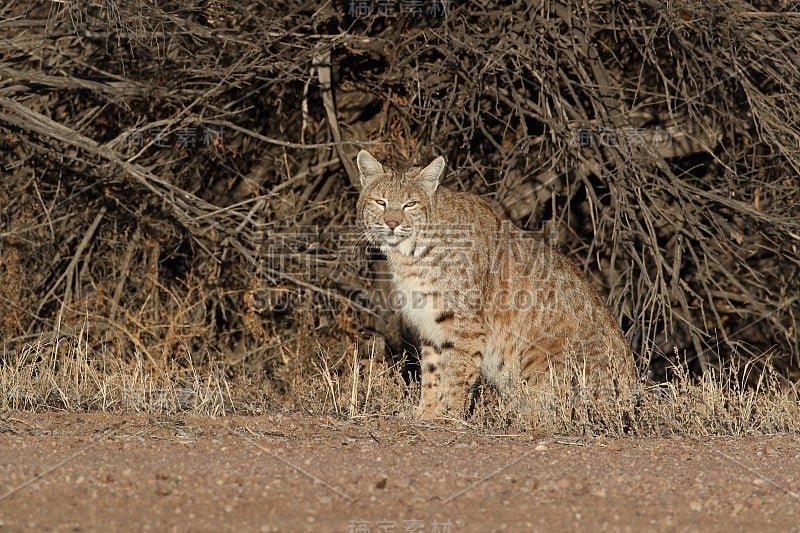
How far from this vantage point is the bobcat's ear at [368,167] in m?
7.66

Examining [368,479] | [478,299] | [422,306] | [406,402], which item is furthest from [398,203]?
[368,479]

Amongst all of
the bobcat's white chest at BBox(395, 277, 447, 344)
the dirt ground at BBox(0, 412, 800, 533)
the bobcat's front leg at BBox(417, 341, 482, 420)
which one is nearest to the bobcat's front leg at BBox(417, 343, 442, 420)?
the bobcat's front leg at BBox(417, 341, 482, 420)

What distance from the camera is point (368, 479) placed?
4582 mm

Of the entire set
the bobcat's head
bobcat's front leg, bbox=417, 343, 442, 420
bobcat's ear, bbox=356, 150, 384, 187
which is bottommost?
bobcat's front leg, bbox=417, 343, 442, 420

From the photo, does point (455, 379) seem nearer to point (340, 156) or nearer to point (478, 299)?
point (478, 299)

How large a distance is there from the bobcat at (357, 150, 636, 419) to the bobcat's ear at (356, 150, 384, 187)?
19 centimetres

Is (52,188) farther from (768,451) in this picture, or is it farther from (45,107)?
(768,451)

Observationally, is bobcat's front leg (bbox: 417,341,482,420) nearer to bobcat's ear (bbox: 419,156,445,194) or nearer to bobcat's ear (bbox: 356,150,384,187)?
bobcat's ear (bbox: 419,156,445,194)

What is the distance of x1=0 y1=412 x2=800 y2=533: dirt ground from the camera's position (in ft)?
13.0

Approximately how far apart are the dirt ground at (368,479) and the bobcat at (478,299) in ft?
3.52

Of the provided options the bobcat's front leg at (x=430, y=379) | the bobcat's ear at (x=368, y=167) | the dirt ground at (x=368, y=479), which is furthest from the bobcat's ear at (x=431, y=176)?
the dirt ground at (x=368, y=479)

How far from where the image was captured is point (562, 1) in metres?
8.16

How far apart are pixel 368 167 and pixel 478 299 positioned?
144cm

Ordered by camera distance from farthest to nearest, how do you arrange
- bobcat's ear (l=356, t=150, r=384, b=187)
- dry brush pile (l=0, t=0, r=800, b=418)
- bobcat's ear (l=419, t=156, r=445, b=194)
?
dry brush pile (l=0, t=0, r=800, b=418)
bobcat's ear (l=356, t=150, r=384, b=187)
bobcat's ear (l=419, t=156, r=445, b=194)
